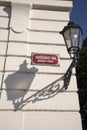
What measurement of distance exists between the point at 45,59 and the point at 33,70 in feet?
1.19

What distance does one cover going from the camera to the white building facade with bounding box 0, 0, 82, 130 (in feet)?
12.9

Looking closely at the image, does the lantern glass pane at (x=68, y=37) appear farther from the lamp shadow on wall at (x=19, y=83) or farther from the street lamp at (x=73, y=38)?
the lamp shadow on wall at (x=19, y=83)

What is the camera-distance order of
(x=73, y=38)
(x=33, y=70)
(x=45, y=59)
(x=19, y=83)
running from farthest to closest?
(x=45, y=59) < (x=33, y=70) < (x=19, y=83) < (x=73, y=38)

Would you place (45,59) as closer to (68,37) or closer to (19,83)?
(19,83)

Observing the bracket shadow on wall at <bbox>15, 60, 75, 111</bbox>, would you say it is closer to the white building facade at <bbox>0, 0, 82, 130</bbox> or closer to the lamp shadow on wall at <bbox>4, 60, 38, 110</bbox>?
the white building facade at <bbox>0, 0, 82, 130</bbox>

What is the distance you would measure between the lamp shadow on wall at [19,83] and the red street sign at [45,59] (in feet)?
0.63

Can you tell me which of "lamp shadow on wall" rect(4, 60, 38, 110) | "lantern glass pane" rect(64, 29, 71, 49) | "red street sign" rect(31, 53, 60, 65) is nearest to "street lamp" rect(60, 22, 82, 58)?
"lantern glass pane" rect(64, 29, 71, 49)

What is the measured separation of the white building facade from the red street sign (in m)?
0.09

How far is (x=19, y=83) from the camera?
4.18 meters

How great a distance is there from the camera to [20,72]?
429cm

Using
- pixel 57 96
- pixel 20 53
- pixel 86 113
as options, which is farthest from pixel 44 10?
pixel 86 113

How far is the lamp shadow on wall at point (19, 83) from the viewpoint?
13.2 feet

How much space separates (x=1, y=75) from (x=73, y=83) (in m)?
1.52

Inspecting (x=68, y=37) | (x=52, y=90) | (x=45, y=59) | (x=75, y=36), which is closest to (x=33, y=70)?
(x=45, y=59)
